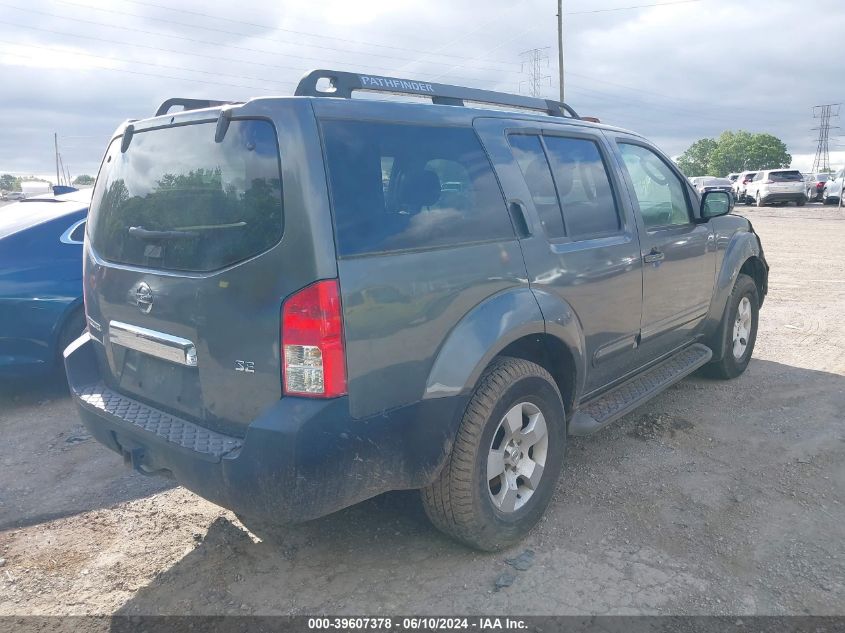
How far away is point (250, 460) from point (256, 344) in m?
0.42

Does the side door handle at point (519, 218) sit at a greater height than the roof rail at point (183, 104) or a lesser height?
lesser

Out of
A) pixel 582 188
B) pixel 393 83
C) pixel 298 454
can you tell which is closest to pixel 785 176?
pixel 582 188

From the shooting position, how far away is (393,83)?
3248 mm

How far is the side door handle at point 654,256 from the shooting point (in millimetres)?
4000

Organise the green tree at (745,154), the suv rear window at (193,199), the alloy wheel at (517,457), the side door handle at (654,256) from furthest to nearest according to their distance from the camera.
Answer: the green tree at (745,154) < the side door handle at (654,256) < the alloy wheel at (517,457) < the suv rear window at (193,199)

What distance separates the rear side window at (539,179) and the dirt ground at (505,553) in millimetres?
1455

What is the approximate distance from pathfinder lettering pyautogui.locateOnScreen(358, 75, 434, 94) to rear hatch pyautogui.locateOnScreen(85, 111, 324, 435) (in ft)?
2.49

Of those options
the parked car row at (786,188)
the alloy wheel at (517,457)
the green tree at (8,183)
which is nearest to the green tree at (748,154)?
the parked car row at (786,188)

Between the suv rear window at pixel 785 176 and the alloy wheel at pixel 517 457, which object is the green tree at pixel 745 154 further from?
the alloy wheel at pixel 517 457

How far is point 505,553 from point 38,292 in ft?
12.7

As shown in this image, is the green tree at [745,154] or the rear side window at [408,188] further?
the green tree at [745,154]

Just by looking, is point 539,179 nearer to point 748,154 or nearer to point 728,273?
point 728,273

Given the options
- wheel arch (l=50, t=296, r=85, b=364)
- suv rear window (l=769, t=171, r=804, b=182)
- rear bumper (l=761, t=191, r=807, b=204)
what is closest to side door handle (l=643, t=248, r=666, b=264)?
wheel arch (l=50, t=296, r=85, b=364)

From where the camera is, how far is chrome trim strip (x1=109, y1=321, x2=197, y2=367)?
2.66 metres
